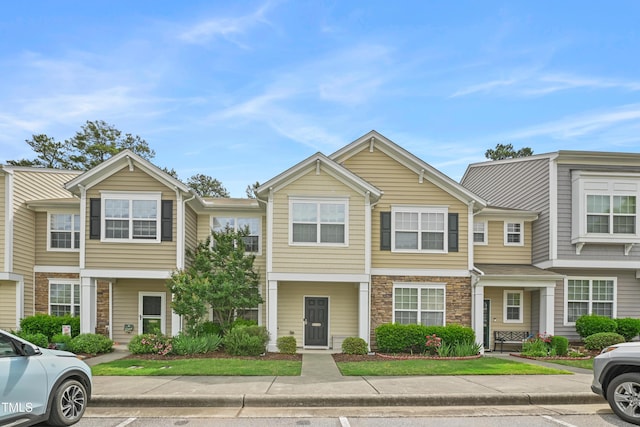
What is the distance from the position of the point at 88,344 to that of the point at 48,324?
2.91 metres

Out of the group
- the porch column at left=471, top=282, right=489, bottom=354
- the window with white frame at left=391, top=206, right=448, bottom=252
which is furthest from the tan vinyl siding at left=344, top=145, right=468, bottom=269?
the porch column at left=471, top=282, right=489, bottom=354

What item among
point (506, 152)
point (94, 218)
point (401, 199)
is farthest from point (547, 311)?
point (506, 152)

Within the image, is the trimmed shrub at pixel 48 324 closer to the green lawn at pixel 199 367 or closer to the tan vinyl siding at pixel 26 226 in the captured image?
the tan vinyl siding at pixel 26 226

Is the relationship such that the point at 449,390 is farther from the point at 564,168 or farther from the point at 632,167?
the point at 632,167

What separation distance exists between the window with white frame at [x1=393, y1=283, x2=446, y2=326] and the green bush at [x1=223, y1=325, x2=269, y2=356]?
5110 mm

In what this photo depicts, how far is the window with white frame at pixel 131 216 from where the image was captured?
1836 cm

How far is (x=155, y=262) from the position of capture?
18.3 meters

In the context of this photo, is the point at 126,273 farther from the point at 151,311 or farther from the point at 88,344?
the point at 151,311

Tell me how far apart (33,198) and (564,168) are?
20.9 m

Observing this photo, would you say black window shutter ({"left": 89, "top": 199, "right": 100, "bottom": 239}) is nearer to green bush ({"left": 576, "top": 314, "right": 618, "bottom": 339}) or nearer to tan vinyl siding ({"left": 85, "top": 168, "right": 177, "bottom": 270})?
tan vinyl siding ({"left": 85, "top": 168, "right": 177, "bottom": 270})

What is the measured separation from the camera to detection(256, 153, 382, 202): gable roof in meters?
18.1

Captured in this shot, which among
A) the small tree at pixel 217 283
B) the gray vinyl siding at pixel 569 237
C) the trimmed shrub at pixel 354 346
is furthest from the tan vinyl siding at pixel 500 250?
the small tree at pixel 217 283

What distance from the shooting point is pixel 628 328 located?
19516 millimetres

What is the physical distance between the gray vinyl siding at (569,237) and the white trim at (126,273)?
14824 mm
